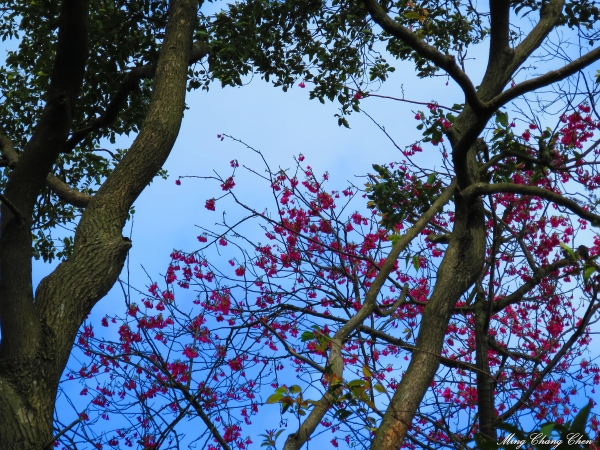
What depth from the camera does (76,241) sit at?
363 cm

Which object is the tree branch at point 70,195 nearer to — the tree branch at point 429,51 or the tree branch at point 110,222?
the tree branch at point 110,222

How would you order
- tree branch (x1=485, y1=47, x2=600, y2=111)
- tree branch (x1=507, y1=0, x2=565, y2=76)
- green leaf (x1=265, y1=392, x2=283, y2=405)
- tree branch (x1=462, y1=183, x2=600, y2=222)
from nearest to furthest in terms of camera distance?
green leaf (x1=265, y1=392, x2=283, y2=405)
tree branch (x1=462, y1=183, x2=600, y2=222)
tree branch (x1=485, y1=47, x2=600, y2=111)
tree branch (x1=507, y1=0, x2=565, y2=76)

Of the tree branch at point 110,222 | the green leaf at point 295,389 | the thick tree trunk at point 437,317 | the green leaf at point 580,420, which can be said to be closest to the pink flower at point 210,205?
the tree branch at point 110,222

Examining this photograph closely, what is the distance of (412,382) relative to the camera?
3.12m

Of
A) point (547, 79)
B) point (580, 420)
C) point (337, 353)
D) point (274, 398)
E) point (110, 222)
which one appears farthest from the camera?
point (110, 222)

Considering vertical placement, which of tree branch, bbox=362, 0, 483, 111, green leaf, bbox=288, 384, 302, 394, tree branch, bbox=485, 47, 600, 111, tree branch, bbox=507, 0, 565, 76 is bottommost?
green leaf, bbox=288, 384, 302, 394

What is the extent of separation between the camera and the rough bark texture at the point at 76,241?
3172mm

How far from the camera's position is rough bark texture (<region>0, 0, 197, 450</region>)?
317cm

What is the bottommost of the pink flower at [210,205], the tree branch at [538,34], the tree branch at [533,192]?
the tree branch at [533,192]

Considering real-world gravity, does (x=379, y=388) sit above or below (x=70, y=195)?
below

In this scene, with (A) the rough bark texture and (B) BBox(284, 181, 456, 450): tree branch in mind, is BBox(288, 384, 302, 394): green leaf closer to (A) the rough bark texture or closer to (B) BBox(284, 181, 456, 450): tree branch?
(B) BBox(284, 181, 456, 450): tree branch

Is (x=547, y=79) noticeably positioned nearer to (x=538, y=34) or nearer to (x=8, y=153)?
(x=538, y=34)

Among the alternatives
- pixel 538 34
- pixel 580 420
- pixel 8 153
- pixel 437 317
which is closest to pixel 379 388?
pixel 437 317

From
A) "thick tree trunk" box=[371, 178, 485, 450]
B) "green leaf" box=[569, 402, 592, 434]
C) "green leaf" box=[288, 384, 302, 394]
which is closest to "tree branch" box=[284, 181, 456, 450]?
"green leaf" box=[288, 384, 302, 394]
